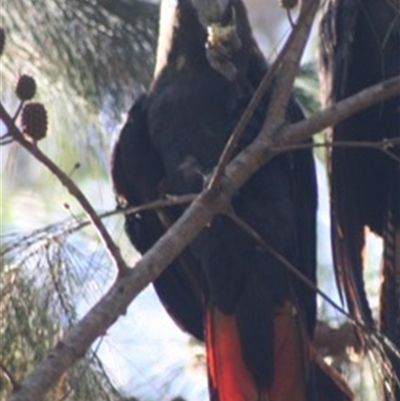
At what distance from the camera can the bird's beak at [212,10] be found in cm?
280

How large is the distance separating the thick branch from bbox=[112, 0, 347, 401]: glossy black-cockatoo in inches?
20.3

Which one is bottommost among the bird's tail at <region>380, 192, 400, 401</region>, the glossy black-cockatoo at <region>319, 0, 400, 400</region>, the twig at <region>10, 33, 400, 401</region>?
the twig at <region>10, 33, 400, 401</region>

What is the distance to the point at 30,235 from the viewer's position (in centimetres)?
237

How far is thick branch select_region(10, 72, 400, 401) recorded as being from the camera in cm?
185

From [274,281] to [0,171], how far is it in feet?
2.36

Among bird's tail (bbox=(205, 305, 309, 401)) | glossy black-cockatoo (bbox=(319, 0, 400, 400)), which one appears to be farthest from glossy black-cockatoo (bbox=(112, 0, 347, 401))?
glossy black-cockatoo (bbox=(319, 0, 400, 400))

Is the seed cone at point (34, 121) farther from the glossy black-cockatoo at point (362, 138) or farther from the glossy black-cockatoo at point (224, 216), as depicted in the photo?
the glossy black-cockatoo at point (362, 138)

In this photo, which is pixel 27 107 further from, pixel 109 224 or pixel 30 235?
pixel 109 224

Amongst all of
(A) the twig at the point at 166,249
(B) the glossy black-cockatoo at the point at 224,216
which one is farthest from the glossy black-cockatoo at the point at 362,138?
(A) the twig at the point at 166,249

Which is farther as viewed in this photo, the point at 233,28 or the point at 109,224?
the point at 109,224

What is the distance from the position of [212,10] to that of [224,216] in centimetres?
40

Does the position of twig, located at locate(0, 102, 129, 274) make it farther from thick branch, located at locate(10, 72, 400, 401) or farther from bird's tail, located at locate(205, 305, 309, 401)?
bird's tail, located at locate(205, 305, 309, 401)

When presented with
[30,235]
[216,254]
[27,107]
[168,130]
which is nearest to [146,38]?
[168,130]

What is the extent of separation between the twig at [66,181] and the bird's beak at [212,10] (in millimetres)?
906
